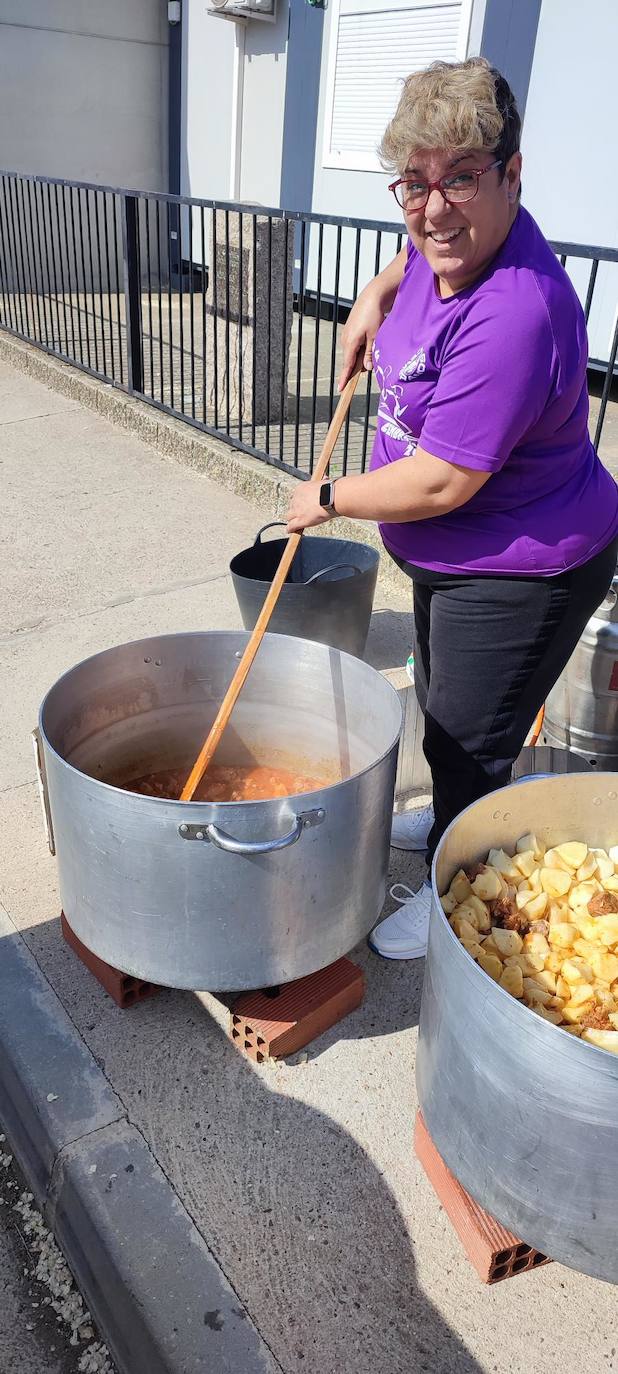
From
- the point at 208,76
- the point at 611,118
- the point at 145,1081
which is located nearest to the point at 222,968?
the point at 145,1081

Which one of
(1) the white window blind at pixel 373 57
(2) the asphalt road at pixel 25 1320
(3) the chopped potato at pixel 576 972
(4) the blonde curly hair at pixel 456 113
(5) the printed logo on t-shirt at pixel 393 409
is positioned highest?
(1) the white window blind at pixel 373 57

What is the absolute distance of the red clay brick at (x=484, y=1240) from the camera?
69.7 inches

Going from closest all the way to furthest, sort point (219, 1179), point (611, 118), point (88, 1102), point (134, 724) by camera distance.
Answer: point (219, 1179)
point (88, 1102)
point (134, 724)
point (611, 118)

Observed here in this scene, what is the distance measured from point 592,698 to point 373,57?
8.11 meters

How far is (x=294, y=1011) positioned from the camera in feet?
7.37

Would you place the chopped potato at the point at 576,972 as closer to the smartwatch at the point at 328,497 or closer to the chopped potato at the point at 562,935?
the chopped potato at the point at 562,935

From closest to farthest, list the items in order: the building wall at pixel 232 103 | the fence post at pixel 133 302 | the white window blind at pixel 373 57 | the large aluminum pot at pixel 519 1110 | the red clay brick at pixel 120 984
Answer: the large aluminum pot at pixel 519 1110, the red clay brick at pixel 120 984, the fence post at pixel 133 302, the white window blind at pixel 373 57, the building wall at pixel 232 103

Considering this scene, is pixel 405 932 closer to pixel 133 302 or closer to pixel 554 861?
pixel 554 861

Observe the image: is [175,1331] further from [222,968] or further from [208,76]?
[208,76]

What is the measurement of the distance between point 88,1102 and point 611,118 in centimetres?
740

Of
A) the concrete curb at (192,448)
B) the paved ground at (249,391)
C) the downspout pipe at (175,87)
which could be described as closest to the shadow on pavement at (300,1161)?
the concrete curb at (192,448)

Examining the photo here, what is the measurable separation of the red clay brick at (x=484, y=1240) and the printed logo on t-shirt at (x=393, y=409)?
147 centimetres

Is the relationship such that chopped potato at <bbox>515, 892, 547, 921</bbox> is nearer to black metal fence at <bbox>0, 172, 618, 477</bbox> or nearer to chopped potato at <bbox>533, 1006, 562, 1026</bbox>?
chopped potato at <bbox>533, 1006, 562, 1026</bbox>

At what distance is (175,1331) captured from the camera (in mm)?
1722
